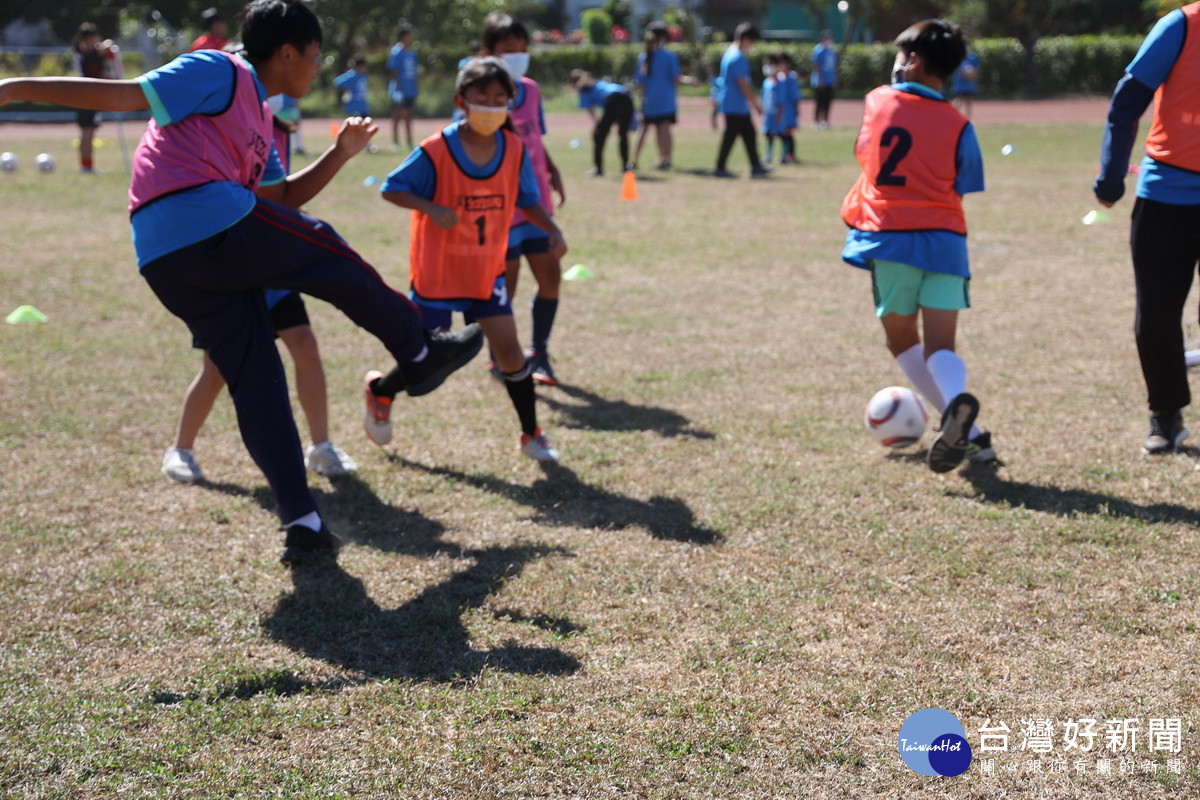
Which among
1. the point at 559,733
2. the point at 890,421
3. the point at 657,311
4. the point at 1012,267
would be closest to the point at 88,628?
the point at 559,733

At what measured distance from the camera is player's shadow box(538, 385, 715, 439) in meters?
5.62

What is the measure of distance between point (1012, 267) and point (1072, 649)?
6644mm

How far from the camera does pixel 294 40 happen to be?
3811mm

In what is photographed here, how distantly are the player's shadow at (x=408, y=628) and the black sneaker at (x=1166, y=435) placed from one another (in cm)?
276

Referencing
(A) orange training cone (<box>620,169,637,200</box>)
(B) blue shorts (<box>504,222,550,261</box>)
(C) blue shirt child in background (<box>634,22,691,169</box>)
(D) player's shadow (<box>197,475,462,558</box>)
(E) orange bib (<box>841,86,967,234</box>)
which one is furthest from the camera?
(C) blue shirt child in background (<box>634,22,691,169</box>)

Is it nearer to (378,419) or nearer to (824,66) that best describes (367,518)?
(378,419)

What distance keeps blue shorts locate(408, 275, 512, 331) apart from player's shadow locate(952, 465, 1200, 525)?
2.09 metres

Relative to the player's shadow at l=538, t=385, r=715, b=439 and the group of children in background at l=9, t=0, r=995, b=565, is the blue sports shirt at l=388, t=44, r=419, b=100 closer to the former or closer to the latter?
the group of children in background at l=9, t=0, r=995, b=565

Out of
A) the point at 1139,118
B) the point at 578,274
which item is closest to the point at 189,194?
the point at 1139,118

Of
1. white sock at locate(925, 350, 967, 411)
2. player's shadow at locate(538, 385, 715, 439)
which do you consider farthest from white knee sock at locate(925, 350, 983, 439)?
player's shadow at locate(538, 385, 715, 439)

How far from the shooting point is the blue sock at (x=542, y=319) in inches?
254

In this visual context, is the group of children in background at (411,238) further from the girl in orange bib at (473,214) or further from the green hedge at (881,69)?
the green hedge at (881,69)

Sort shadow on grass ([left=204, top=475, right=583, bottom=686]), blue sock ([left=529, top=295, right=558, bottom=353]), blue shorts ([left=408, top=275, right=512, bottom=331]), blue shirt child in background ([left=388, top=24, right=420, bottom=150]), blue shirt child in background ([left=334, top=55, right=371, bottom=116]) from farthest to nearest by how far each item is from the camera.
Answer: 1. blue shirt child in background ([left=334, top=55, right=371, bottom=116])
2. blue shirt child in background ([left=388, top=24, right=420, bottom=150])
3. blue sock ([left=529, top=295, right=558, bottom=353])
4. blue shorts ([left=408, top=275, right=512, bottom=331])
5. shadow on grass ([left=204, top=475, right=583, bottom=686])

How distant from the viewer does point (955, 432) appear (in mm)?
4469
